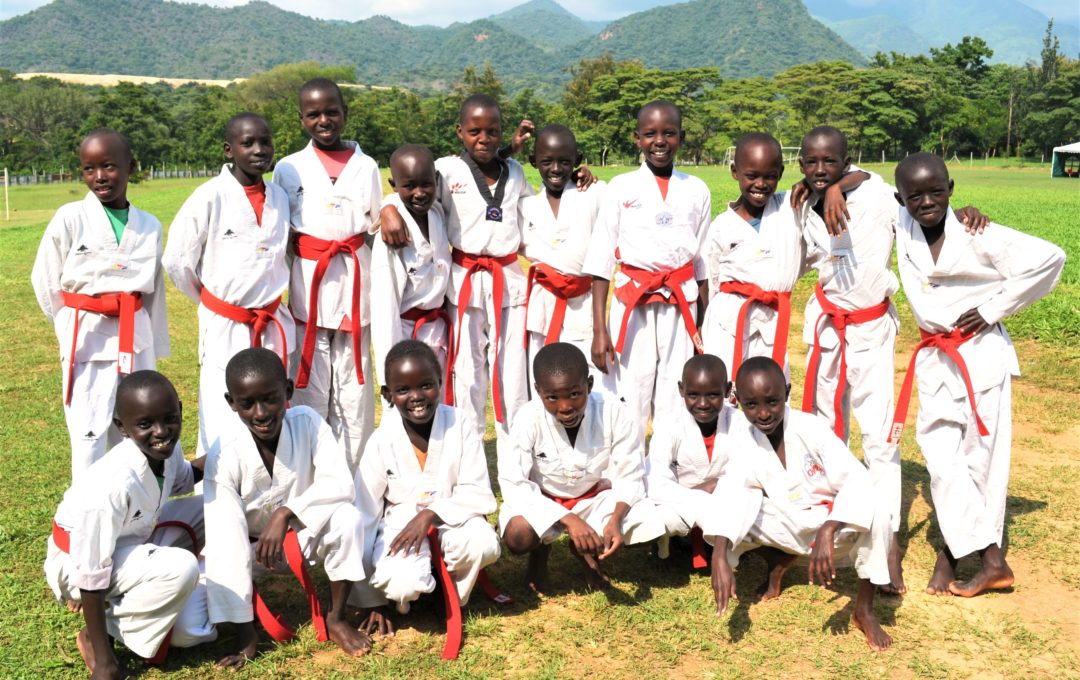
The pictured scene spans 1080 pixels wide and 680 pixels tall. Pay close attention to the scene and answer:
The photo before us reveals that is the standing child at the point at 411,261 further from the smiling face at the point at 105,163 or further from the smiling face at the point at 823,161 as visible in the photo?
the smiling face at the point at 823,161

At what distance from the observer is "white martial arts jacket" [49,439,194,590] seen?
3.36m

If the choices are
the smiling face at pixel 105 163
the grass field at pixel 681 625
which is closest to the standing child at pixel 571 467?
the grass field at pixel 681 625

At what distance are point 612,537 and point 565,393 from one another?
679 millimetres

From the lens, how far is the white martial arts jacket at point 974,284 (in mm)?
4242

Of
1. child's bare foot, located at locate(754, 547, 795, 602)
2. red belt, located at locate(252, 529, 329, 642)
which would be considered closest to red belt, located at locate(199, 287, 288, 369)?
red belt, located at locate(252, 529, 329, 642)

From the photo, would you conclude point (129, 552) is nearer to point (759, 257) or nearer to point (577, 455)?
point (577, 455)

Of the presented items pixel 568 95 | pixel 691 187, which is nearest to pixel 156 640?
pixel 691 187

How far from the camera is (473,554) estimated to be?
3902 mm

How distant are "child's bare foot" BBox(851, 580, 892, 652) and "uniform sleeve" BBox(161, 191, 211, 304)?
3495 mm

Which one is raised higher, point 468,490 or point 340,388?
point 340,388

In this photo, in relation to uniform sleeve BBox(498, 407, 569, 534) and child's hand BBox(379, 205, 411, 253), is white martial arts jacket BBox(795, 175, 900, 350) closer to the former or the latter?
uniform sleeve BBox(498, 407, 569, 534)

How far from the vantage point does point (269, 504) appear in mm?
3881

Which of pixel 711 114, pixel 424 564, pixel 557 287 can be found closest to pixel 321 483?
pixel 424 564

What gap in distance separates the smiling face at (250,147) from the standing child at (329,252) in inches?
9.5
